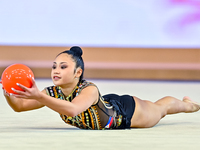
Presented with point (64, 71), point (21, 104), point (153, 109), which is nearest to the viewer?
point (64, 71)

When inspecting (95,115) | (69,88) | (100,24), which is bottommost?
(95,115)

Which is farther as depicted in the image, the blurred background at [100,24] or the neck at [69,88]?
the blurred background at [100,24]

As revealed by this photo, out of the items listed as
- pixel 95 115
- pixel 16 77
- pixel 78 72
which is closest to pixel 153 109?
pixel 95 115

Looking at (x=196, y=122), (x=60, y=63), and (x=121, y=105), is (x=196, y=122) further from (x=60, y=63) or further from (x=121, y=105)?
(x=60, y=63)

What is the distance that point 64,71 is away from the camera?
195cm

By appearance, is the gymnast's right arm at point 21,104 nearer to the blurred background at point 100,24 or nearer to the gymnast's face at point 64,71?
the gymnast's face at point 64,71

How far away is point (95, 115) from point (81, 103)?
0.75 feet

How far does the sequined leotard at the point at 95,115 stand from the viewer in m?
2.01

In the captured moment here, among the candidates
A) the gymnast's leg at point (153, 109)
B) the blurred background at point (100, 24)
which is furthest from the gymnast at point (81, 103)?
the blurred background at point (100, 24)

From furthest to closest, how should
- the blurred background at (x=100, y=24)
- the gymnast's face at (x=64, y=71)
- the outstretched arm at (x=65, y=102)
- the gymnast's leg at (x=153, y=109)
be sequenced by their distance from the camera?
1. the blurred background at (x=100, y=24)
2. the gymnast's leg at (x=153, y=109)
3. the gymnast's face at (x=64, y=71)
4. the outstretched arm at (x=65, y=102)

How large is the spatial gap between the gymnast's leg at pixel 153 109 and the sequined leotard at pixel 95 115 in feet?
0.44

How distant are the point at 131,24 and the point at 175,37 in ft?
2.67

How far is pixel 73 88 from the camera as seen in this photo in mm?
2021

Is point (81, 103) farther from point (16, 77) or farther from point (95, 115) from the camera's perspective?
point (16, 77)
